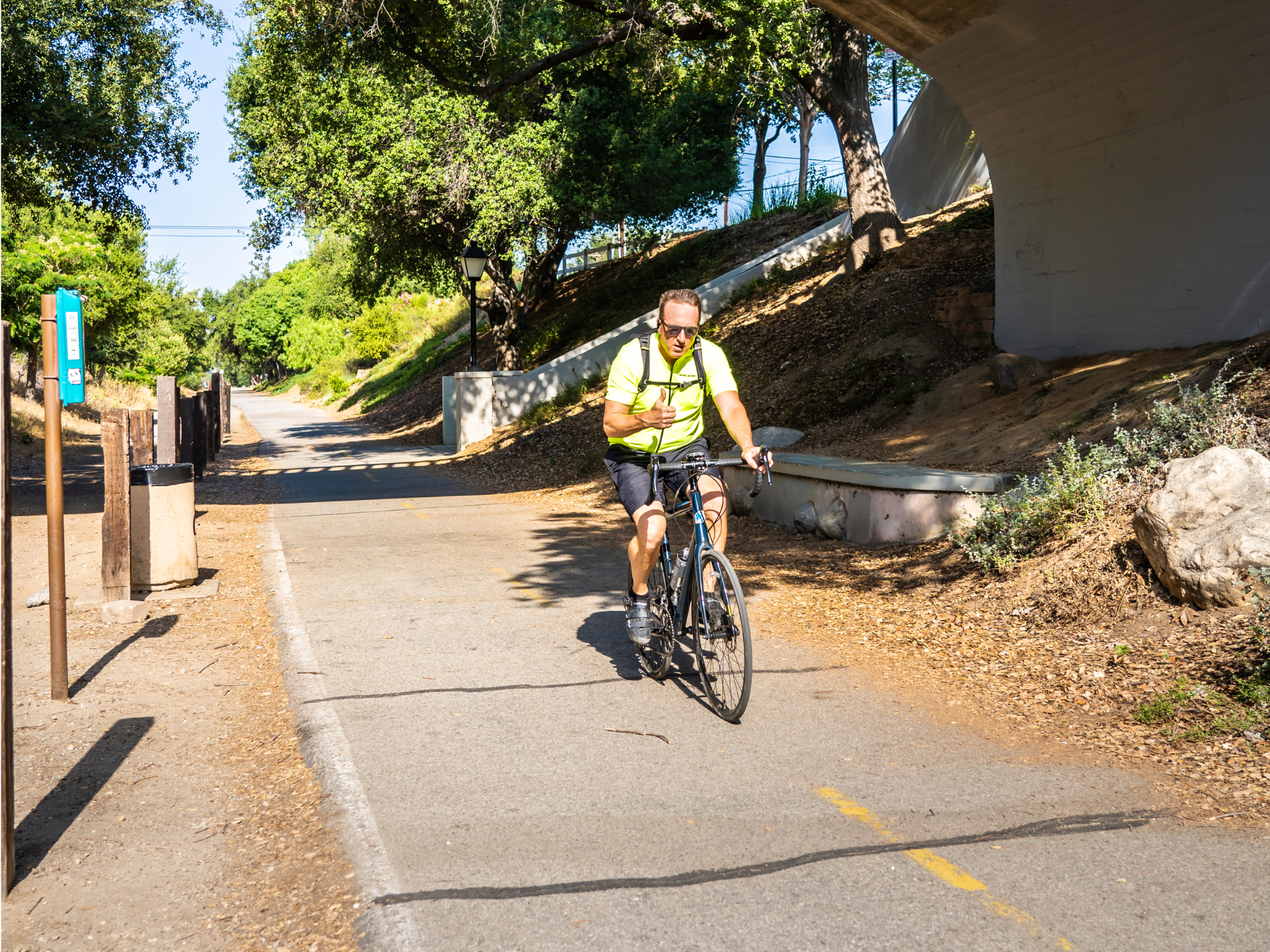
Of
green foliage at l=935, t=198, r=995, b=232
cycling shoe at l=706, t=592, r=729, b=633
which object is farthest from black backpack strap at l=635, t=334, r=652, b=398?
green foliage at l=935, t=198, r=995, b=232

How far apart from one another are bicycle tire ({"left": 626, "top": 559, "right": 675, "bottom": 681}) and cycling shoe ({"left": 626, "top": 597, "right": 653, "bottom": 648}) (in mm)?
43

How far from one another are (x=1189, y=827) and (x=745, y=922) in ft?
5.85

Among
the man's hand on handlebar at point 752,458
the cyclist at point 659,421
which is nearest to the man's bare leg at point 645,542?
the cyclist at point 659,421

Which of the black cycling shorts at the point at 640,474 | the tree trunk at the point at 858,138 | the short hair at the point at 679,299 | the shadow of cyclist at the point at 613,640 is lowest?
the shadow of cyclist at the point at 613,640

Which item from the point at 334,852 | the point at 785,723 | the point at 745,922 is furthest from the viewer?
the point at 785,723

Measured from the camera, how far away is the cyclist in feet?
16.9

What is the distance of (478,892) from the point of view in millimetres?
3334

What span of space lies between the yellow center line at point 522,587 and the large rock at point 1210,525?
13.0 feet

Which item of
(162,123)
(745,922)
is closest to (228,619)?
(745,922)

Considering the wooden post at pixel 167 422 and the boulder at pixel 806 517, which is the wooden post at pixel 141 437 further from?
the boulder at pixel 806 517

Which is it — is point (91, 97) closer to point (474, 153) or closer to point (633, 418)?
point (474, 153)

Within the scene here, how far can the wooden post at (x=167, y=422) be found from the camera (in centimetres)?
968

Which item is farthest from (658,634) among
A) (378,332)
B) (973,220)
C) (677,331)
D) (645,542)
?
(378,332)

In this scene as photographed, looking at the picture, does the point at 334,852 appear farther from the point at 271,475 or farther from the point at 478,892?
the point at 271,475
